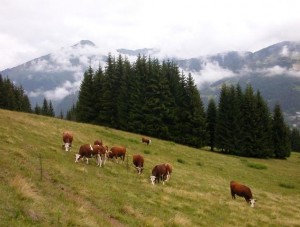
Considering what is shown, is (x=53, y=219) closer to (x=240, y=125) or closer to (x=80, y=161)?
(x=80, y=161)

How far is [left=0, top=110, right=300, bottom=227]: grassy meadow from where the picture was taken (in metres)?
13.4

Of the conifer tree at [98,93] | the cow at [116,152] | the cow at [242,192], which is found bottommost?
Result: the cow at [242,192]

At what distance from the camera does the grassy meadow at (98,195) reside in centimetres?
1340

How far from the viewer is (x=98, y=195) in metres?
18.4

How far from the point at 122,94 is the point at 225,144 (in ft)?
78.7

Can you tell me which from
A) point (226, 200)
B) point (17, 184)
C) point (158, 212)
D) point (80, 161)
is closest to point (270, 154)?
point (226, 200)

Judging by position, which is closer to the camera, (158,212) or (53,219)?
(53,219)

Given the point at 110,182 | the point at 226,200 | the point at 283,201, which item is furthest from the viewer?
the point at 283,201

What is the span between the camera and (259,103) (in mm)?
81062

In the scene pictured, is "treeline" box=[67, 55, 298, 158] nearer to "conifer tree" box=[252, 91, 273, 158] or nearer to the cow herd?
"conifer tree" box=[252, 91, 273, 158]

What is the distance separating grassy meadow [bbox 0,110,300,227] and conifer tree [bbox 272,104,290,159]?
41647mm

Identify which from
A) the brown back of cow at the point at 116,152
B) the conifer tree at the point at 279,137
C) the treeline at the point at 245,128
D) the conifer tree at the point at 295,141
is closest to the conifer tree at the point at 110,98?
the treeline at the point at 245,128

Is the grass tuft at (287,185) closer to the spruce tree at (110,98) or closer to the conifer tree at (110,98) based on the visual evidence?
the spruce tree at (110,98)

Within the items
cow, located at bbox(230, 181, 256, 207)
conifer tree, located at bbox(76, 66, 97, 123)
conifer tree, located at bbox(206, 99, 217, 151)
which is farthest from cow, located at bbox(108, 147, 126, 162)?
conifer tree, located at bbox(206, 99, 217, 151)
